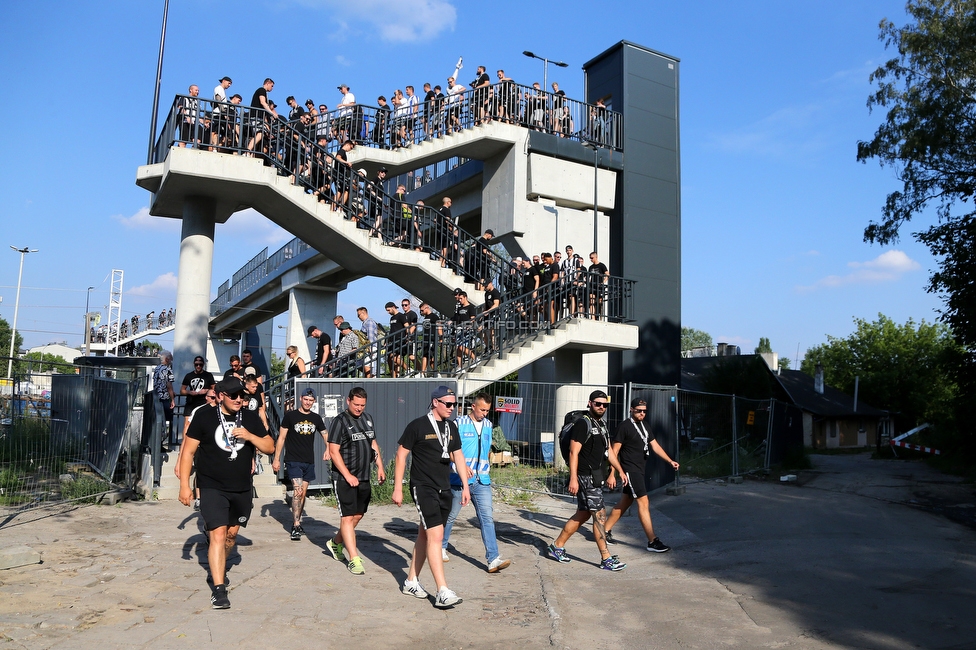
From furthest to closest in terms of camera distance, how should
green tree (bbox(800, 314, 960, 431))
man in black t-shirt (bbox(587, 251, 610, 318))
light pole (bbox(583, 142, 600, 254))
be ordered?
green tree (bbox(800, 314, 960, 431))
light pole (bbox(583, 142, 600, 254))
man in black t-shirt (bbox(587, 251, 610, 318))

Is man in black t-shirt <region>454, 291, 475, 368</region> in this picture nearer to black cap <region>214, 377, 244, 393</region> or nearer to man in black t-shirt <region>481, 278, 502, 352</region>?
man in black t-shirt <region>481, 278, 502, 352</region>

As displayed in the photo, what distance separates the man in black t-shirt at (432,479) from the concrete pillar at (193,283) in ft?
30.5

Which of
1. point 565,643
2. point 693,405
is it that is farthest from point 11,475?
point 693,405

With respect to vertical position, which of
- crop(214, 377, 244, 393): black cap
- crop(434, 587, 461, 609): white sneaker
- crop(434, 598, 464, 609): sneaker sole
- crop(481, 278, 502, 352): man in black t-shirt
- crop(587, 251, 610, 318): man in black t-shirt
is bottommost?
crop(434, 598, 464, 609): sneaker sole

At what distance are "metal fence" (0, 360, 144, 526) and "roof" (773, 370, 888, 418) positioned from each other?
4273 cm

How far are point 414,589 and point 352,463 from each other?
152cm

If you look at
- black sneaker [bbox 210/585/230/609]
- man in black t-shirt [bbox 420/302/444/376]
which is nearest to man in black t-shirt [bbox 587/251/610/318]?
man in black t-shirt [bbox 420/302/444/376]

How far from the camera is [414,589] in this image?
6707 millimetres

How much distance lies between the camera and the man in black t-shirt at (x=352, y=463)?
7.52m

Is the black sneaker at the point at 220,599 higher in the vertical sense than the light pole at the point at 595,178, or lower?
lower

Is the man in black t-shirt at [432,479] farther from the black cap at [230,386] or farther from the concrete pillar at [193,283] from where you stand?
the concrete pillar at [193,283]

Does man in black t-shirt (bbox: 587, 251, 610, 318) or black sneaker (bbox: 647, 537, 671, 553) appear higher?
man in black t-shirt (bbox: 587, 251, 610, 318)

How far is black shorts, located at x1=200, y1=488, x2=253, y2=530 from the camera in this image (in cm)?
621

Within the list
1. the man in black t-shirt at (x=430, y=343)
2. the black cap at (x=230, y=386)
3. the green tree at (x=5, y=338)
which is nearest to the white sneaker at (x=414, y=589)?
the black cap at (x=230, y=386)
